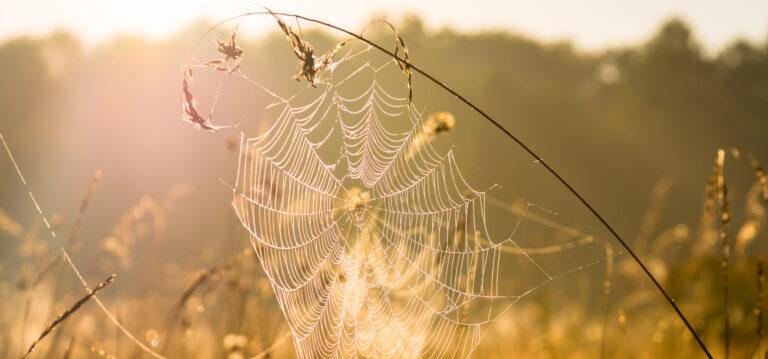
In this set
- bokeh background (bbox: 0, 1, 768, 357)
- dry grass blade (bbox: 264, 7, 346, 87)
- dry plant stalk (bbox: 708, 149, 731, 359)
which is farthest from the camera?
bokeh background (bbox: 0, 1, 768, 357)

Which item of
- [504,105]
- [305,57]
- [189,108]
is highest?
[504,105]

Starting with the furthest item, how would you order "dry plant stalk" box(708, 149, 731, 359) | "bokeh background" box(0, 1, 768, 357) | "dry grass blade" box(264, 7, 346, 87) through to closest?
1. "bokeh background" box(0, 1, 768, 357)
2. "dry plant stalk" box(708, 149, 731, 359)
3. "dry grass blade" box(264, 7, 346, 87)

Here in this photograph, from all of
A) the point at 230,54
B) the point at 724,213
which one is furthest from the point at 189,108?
the point at 724,213

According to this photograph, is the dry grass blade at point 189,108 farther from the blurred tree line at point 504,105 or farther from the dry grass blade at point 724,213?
the blurred tree line at point 504,105

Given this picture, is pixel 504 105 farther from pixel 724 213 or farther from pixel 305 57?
pixel 305 57

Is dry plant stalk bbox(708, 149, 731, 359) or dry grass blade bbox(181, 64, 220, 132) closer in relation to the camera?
dry grass blade bbox(181, 64, 220, 132)

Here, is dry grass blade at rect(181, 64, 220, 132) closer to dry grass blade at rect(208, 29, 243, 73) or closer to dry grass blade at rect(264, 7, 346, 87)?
dry grass blade at rect(208, 29, 243, 73)

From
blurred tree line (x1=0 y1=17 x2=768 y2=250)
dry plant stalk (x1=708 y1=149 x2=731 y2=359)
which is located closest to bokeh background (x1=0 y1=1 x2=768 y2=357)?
blurred tree line (x1=0 y1=17 x2=768 y2=250)

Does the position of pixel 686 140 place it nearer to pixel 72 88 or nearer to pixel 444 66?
pixel 444 66

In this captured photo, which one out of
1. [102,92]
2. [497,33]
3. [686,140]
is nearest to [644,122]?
[686,140]

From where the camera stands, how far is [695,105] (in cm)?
3425

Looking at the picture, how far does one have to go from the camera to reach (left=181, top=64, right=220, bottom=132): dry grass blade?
1429 millimetres

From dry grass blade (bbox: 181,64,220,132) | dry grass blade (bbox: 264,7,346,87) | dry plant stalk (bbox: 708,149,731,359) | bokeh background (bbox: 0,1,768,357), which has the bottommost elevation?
dry grass blade (bbox: 181,64,220,132)

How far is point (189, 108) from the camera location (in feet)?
4.77
